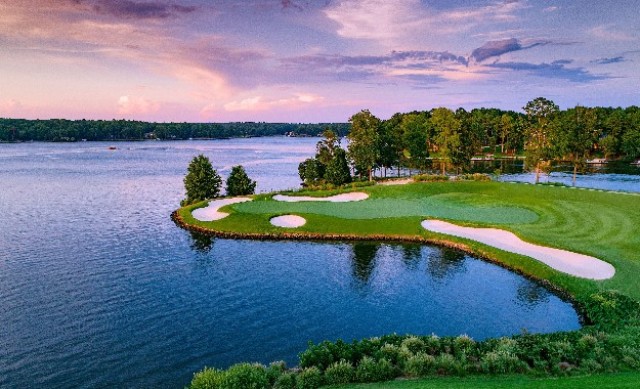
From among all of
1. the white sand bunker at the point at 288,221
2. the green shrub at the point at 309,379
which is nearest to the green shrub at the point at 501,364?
the green shrub at the point at 309,379

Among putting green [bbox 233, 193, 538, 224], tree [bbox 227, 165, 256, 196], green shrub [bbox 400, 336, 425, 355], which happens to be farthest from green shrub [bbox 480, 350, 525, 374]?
tree [bbox 227, 165, 256, 196]

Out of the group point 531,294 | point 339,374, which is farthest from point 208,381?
point 531,294

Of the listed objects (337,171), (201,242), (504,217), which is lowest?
(201,242)

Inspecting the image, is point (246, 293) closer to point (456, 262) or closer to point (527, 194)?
point (456, 262)

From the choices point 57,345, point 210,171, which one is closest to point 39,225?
point 210,171

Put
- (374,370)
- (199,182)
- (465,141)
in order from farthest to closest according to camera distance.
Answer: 1. (465,141)
2. (199,182)
3. (374,370)

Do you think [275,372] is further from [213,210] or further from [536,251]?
[213,210]
